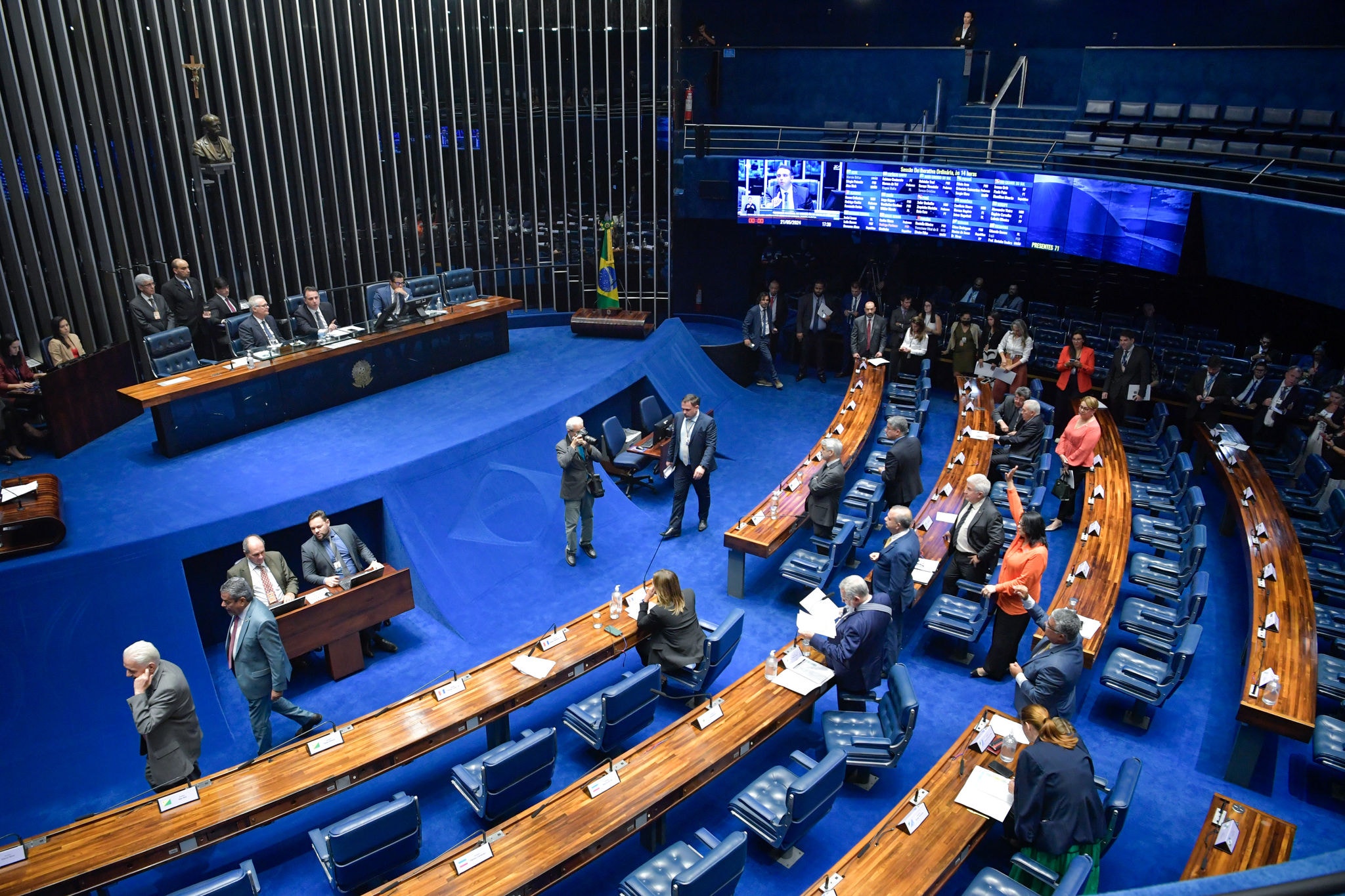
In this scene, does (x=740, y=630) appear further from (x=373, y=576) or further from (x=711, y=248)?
(x=711, y=248)

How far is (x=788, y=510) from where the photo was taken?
9.22 meters

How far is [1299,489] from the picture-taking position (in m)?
10.0

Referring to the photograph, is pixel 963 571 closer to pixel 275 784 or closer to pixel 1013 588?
pixel 1013 588

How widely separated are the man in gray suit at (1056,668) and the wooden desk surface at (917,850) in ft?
2.63

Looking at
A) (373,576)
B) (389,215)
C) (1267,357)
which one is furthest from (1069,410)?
(389,215)

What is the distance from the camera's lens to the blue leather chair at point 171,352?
978 centimetres

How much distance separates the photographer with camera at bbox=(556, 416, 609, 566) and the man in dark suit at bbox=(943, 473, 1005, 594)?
3.53 m

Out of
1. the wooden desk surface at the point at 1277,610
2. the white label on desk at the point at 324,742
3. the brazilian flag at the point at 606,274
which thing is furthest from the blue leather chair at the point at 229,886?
the brazilian flag at the point at 606,274

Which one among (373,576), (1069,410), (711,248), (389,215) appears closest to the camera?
(373,576)

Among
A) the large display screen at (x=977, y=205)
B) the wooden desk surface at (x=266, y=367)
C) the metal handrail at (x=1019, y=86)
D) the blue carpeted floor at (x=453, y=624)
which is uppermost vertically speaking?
the metal handrail at (x=1019, y=86)

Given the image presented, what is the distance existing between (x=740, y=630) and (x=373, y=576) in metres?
3.13

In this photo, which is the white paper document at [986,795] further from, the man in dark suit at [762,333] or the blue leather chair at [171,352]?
the man in dark suit at [762,333]

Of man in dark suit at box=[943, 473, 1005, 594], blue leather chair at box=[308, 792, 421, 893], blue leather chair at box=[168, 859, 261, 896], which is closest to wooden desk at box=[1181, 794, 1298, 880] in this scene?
man in dark suit at box=[943, 473, 1005, 594]

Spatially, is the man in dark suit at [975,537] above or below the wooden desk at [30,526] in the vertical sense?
below
